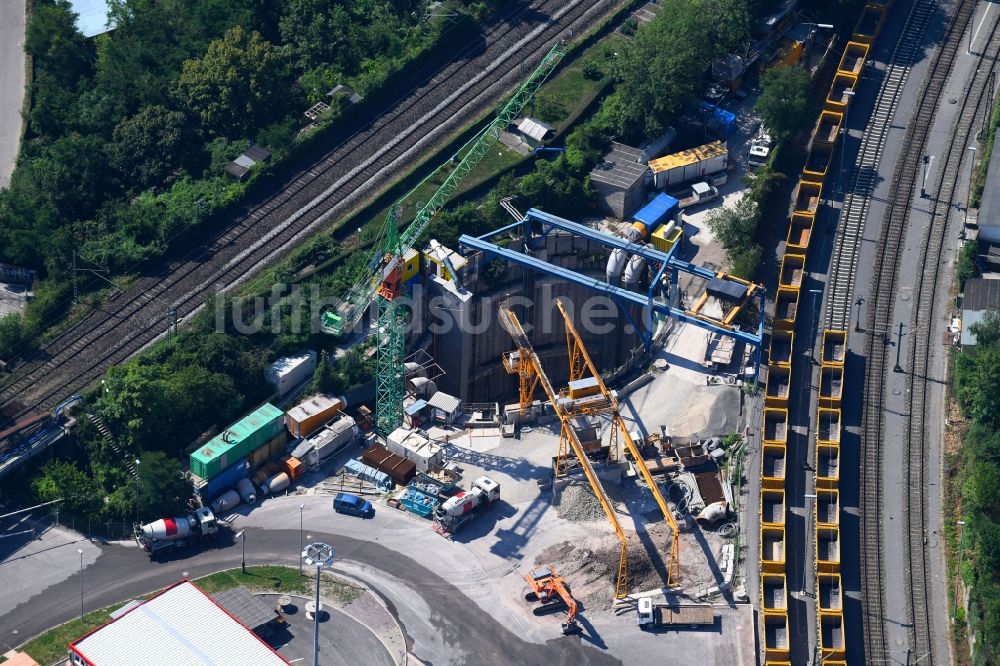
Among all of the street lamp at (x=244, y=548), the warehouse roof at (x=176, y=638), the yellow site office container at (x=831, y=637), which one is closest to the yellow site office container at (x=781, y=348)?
the yellow site office container at (x=831, y=637)

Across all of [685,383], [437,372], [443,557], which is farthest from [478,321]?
[443,557]

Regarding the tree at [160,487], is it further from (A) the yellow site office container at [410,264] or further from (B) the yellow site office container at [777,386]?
(B) the yellow site office container at [777,386]

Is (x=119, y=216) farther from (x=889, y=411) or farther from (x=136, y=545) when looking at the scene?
(x=889, y=411)

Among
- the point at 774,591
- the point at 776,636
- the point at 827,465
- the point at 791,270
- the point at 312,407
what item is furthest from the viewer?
the point at 791,270

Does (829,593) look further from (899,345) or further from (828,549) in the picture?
(899,345)

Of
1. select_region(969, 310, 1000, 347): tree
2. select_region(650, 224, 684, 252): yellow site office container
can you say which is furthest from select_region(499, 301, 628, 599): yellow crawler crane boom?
select_region(969, 310, 1000, 347): tree

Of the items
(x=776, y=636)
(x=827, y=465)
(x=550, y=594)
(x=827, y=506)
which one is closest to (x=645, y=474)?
(x=550, y=594)

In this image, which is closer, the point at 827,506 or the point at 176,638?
the point at 176,638
